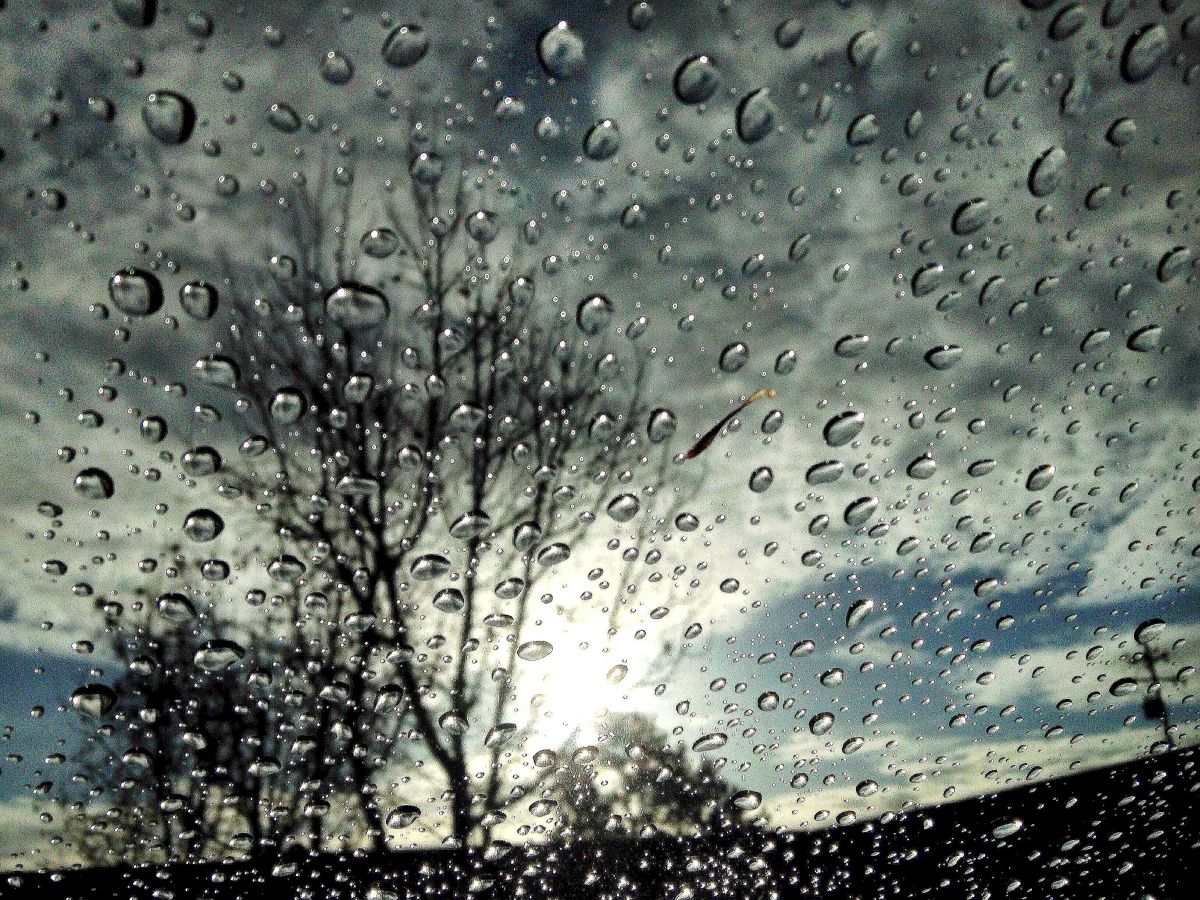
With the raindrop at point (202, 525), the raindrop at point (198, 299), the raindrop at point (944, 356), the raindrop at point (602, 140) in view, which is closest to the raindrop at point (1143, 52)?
the raindrop at point (944, 356)

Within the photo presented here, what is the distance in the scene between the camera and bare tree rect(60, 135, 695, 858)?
169 centimetres

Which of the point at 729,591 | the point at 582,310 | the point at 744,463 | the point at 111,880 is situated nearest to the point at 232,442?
the point at 582,310

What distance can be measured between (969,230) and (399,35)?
156 cm

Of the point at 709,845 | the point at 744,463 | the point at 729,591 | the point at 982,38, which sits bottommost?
the point at 709,845

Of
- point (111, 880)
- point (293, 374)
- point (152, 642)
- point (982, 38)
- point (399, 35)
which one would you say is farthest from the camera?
point (111, 880)

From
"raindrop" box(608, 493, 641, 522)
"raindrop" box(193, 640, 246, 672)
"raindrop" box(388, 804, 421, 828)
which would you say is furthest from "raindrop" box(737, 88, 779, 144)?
"raindrop" box(388, 804, 421, 828)

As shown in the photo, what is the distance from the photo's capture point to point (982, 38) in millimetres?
1492

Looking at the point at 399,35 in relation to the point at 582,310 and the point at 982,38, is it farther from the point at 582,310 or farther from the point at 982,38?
→ the point at 982,38

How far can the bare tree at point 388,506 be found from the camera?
1689 mm

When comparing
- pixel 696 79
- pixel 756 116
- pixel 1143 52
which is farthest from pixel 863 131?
pixel 1143 52

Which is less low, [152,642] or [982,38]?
[982,38]

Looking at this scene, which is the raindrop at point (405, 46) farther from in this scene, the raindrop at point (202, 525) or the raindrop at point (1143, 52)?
the raindrop at point (1143, 52)

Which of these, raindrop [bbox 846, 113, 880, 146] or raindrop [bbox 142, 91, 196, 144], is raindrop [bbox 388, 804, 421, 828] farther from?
raindrop [bbox 846, 113, 880, 146]

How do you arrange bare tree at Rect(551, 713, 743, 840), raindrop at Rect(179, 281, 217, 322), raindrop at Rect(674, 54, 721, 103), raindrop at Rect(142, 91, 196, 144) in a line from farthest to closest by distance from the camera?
bare tree at Rect(551, 713, 743, 840) < raindrop at Rect(179, 281, 217, 322) < raindrop at Rect(674, 54, 721, 103) < raindrop at Rect(142, 91, 196, 144)
